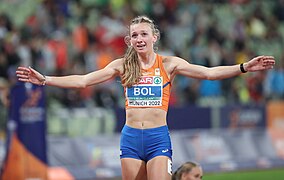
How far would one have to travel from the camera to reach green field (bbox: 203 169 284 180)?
16.7m

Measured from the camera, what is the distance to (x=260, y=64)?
879cm

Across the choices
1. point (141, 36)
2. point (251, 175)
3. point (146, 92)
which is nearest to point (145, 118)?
point (146, 92)

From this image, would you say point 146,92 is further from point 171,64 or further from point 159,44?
point 159,44

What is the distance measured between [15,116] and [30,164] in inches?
32.6

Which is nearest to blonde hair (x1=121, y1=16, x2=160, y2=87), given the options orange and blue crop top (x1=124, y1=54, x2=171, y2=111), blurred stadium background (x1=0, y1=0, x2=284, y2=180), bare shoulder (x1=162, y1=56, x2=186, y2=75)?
orange and blue crop top (x1=124, y1=54, x2=171, y2=111)

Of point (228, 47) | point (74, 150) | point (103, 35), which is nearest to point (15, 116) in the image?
point (74, 150)

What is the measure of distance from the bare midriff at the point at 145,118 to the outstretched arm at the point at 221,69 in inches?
21.3

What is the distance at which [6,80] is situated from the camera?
723 inches

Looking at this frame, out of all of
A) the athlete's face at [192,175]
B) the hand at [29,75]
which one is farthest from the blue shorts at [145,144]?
the hand at [29,75]

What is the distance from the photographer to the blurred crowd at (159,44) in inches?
777

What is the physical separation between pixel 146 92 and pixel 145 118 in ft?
0.95

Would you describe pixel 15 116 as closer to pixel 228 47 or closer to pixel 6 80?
pixel 6 80

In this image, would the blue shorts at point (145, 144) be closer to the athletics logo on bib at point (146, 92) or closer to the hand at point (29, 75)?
the athletics logo on bib at point (146, 92)

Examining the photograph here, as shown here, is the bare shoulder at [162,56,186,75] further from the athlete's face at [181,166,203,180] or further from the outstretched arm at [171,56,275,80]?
the athlete's face at [181,166,203,180]
